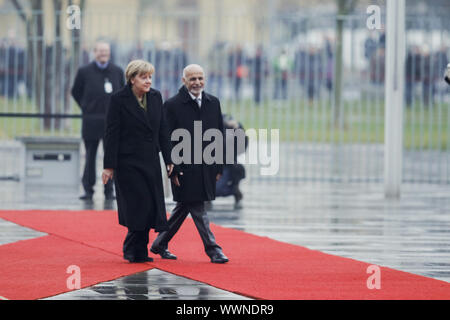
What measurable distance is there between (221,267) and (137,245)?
80cm

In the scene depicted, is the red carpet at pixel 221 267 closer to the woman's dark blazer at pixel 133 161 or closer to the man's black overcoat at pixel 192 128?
the woman's dark blazer at pixel 133 161

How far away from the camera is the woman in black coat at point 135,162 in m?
9.28

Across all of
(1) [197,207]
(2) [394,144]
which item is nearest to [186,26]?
(2) [394,144]

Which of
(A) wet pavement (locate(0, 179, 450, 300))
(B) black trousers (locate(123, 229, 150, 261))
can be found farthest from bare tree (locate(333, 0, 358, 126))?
(B) black trousers (locate(123, 229, 150, 261))

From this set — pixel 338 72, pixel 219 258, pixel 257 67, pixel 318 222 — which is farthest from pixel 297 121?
pixel 219 258

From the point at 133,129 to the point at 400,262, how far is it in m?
2.66

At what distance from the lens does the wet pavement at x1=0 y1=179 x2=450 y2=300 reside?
8281mm

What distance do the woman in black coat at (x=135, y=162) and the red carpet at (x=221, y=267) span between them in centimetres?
36

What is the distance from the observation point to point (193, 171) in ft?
31.1

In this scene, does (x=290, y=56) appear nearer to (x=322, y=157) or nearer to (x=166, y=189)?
(x=322, y=157)

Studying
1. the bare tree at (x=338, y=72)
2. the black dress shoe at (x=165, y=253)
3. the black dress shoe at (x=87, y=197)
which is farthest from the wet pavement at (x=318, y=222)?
the bare tree at (x=338, y=72)

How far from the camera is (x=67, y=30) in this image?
1845cm

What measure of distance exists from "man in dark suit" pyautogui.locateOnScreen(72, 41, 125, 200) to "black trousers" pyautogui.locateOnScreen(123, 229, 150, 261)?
16.0 ft

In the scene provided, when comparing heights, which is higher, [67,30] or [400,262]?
[67,30]
